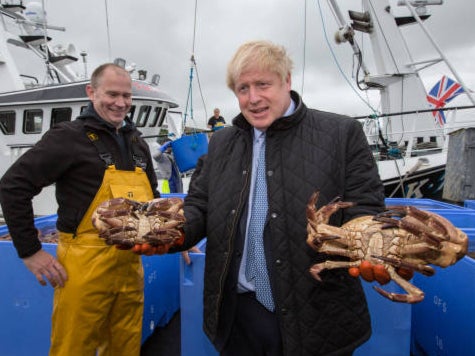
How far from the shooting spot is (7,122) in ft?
32.7

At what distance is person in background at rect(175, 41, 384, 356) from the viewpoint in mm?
1569

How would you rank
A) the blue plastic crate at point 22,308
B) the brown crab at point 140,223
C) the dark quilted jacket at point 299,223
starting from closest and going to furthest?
the dark quilted jacket at point 299,223
the brown crab at point 140,223
the blue plastic crate at point 22,308

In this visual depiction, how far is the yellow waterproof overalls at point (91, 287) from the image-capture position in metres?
2.25

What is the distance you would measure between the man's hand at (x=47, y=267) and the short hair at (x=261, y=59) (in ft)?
5.27

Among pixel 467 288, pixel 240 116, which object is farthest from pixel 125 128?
pixel 467 288

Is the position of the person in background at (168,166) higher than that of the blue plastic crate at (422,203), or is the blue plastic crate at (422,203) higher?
the person in background at (168,166)

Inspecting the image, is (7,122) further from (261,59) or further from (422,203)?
(261,59)

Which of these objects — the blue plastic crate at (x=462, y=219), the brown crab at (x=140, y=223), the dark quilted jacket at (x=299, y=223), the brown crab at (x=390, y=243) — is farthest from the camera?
the blue plastic crate at (x=462, y=219)

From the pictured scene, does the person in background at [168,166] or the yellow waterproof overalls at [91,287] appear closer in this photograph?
the yellow waterproof overalls at [91,287]

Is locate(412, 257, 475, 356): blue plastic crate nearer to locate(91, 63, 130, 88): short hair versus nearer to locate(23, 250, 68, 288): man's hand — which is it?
locate(23, 250, 68, 288): man's hand

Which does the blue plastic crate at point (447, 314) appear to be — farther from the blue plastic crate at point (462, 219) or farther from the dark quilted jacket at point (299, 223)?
the dark quilted jacket at point (299, 223)

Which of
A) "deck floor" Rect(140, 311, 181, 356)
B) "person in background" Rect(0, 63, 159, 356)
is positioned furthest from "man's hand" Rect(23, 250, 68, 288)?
"deck floor" Rect(140, 311, 181, 356)

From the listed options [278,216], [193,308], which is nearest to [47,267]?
[193,308]

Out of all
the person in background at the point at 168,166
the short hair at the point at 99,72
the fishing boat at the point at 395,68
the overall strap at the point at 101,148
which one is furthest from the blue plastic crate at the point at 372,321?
the fishing boat at the point at 395,68
